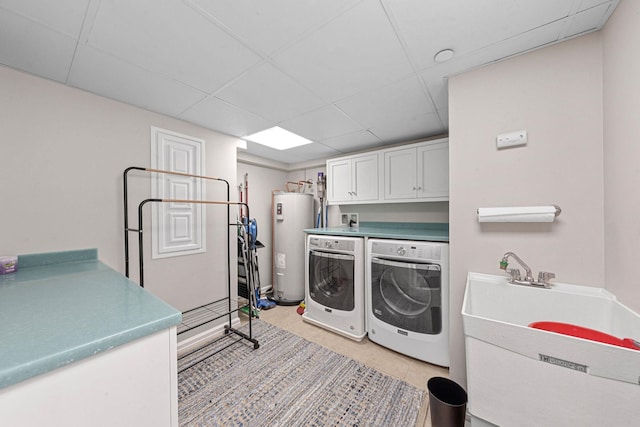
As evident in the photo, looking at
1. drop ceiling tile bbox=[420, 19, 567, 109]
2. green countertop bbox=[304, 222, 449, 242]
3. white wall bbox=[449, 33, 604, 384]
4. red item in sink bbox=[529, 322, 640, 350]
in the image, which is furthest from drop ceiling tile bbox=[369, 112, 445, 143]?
red item in sink bbox=[529, 322, 640, 350]

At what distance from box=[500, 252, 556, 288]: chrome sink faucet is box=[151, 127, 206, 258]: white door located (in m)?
2.51

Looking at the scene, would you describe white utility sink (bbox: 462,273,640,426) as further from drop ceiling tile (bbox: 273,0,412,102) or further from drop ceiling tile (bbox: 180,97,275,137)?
drop ceiling tile (bbox: 180,97,275,137)

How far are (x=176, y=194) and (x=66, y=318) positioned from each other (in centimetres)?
165

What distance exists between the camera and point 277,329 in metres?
2.53

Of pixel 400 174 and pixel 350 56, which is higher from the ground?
pixel 350 56

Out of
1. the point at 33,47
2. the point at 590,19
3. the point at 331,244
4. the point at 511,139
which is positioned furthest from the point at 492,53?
the point at 33,47

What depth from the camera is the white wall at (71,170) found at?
1.43 m

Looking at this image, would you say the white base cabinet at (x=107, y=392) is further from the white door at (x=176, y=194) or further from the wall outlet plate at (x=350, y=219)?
the wall outlet plate at (x=350, y=219)

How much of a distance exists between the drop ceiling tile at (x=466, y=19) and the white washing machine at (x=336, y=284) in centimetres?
167

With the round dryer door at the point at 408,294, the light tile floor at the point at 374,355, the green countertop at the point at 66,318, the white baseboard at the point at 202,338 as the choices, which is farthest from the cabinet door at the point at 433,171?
the white baseboard at the point at 202,338

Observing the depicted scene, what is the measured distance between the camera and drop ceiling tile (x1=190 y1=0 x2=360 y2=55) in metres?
1.00

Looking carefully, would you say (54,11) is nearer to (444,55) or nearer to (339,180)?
(444,55)

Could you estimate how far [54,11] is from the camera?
1026 mm

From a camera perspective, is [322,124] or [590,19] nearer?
[590,19]
